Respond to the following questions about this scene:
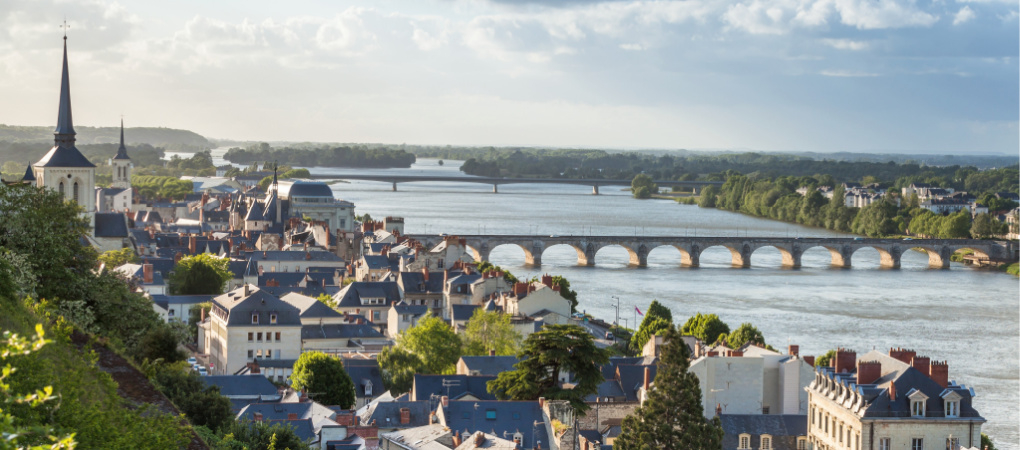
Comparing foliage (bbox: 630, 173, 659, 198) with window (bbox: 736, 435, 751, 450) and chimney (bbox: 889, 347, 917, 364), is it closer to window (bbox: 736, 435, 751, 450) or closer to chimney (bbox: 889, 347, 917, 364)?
chimney (bbox: 889, 347, 917, 364)

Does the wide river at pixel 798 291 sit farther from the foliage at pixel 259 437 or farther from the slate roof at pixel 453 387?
the foliage at pixel 259 437

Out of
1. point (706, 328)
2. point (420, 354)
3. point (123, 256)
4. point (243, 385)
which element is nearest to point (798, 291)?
point (706, 328)

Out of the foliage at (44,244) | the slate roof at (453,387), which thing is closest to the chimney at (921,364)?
the slate roof at (453,387)

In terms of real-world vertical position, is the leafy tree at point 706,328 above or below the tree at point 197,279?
below

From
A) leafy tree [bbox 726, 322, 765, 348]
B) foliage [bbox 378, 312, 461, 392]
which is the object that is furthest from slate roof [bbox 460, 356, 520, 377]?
leafy tree [bbox 726, 322, 765, 348]

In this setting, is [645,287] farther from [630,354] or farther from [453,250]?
[630,354]

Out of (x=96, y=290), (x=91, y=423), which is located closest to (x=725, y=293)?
(x=96, y=290)
